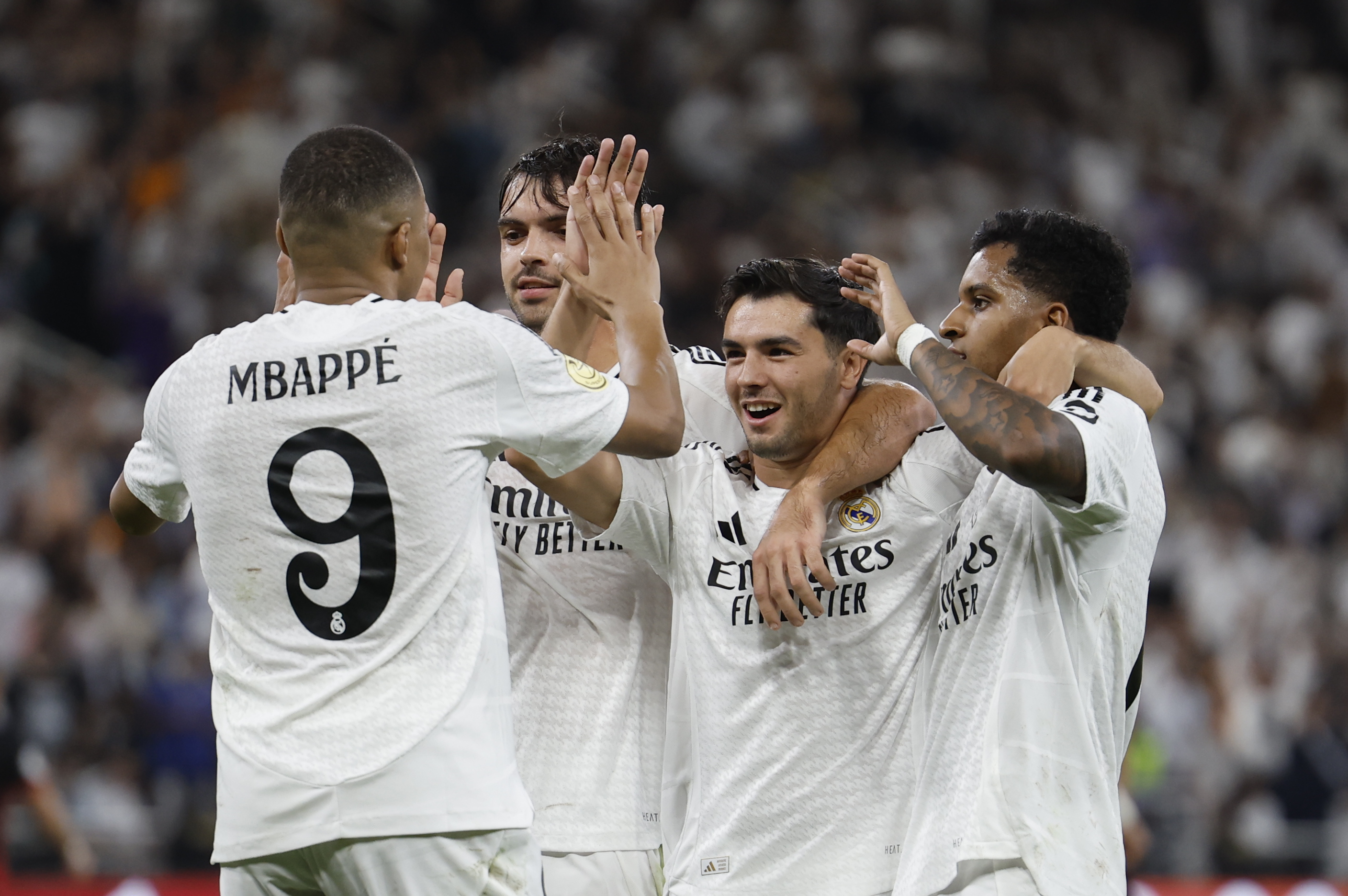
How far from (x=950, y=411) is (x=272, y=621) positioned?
5.41 ft

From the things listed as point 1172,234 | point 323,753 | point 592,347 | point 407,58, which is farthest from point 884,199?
point 323,753

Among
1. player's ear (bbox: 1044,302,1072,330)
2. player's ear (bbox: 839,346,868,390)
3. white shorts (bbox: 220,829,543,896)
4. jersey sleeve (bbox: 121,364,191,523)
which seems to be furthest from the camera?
player's ear (bbox: 839,346,868,390)

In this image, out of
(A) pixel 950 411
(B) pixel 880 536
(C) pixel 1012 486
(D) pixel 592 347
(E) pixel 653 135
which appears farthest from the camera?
(E) pixel 653 135

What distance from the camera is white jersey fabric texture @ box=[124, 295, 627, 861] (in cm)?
312

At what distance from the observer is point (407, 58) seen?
14609 mm

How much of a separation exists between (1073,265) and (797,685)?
4.49ft

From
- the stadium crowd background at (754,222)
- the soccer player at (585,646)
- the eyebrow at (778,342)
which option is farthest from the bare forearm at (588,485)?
the stadium crowd background at (754,222)

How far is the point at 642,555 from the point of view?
14.4ft

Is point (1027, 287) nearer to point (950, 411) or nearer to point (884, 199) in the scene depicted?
point (950, 411)

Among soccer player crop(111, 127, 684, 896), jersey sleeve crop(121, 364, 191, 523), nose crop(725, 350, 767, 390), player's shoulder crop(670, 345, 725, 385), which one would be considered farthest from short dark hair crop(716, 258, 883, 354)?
jersey sleeve crop(121, 364, 191, 523)

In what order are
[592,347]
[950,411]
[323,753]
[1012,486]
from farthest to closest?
1. [592,347]
2. [1012,486]
3. [950,411]
4. [323,753]

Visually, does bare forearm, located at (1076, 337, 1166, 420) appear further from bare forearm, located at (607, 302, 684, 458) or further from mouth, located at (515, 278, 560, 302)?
mouth, located at (515, 278, 560, 302)

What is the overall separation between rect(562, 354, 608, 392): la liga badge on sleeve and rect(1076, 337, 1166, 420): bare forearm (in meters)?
1.33

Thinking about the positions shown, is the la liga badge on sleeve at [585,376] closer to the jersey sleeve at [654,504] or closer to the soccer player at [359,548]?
the soccer player at [359,548]
